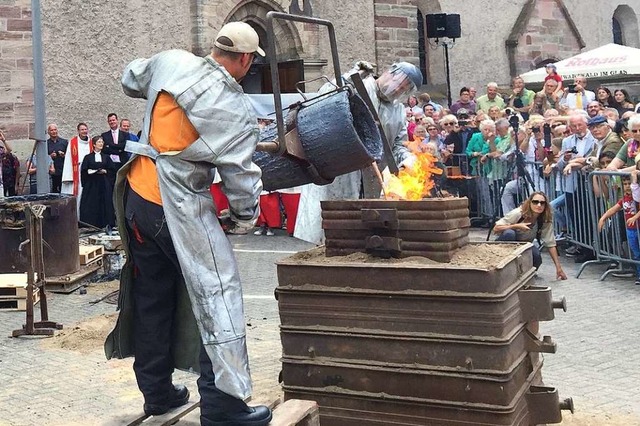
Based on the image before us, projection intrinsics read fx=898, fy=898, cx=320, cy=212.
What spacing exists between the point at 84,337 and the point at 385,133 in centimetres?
328

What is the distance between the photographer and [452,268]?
13.8 ft

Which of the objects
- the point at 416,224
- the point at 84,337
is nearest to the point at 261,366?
the point at 84,337

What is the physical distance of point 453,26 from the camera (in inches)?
808

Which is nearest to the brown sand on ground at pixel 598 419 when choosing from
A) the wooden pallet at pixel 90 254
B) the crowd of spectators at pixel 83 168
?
the wooden pallet at pixel 90 254

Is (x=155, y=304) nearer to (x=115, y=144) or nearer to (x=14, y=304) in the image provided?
(x=14, y=304)

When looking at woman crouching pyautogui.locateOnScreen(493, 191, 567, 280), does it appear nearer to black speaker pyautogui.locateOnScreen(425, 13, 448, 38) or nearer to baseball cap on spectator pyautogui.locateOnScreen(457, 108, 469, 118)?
baseball cap on spectator pyautogui.locateOnScreen(457, 108, 469, 118)

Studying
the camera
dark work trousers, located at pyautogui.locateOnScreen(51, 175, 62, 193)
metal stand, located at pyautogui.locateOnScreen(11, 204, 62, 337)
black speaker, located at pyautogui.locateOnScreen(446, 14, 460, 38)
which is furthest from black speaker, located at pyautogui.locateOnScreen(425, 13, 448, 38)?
metal stand, located at pyautogui.locateOnScreen(11, 204, 62, 337)

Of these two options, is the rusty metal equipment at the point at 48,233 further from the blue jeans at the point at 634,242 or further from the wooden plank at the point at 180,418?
the blue jeans at the point at 634,242

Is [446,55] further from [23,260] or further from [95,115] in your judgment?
Answer: [23,260]

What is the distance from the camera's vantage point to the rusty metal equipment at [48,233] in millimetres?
9586

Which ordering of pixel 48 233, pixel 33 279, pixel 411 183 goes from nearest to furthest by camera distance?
pixel 411 183, pixel 33 279, pixel 48 233

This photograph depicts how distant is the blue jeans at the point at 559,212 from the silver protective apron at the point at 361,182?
5.45 meters

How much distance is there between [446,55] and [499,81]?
3168 mm

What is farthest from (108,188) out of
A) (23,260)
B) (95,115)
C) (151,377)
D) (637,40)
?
(637,40)
